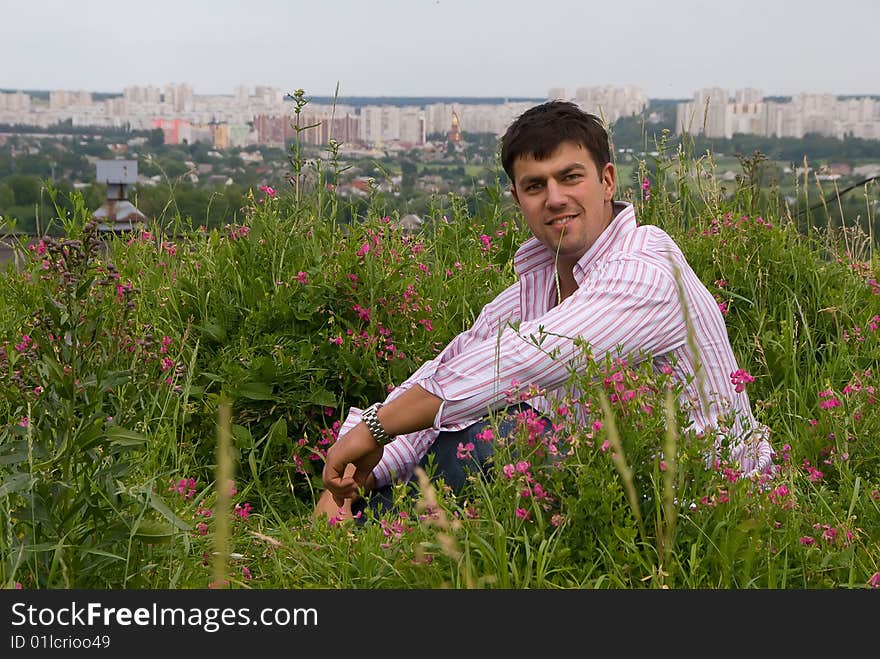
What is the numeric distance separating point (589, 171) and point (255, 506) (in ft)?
5.43

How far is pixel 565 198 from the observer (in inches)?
129

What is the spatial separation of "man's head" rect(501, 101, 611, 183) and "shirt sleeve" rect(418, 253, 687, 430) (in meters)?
0.54

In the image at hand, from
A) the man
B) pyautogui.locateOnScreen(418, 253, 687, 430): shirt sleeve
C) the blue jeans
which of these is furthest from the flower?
the blue jeans

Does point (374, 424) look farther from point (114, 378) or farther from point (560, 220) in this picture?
point (114, 378)

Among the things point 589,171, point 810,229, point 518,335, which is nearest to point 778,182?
point 810,229

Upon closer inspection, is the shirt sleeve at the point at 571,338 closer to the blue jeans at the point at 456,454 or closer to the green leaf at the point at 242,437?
the blue jeans at the point at 456,454

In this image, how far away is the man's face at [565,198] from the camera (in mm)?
3289

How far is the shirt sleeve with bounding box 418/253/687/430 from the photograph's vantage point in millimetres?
2822

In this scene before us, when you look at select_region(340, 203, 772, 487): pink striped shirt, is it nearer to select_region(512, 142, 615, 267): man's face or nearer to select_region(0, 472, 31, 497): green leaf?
select_region(512, 142, 615, 267): man's face

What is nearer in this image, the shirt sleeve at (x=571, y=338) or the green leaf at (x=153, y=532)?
the green leaf at (x=153, y=532)

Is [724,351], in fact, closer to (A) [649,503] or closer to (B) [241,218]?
(A) [649,503]

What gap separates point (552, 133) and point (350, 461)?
1246mm

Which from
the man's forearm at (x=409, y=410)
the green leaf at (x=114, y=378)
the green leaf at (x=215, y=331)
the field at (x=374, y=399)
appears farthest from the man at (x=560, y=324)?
the green leaf at (x=114, y=378)

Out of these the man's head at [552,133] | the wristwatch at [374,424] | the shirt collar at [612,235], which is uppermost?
the man's head at [552,133]
